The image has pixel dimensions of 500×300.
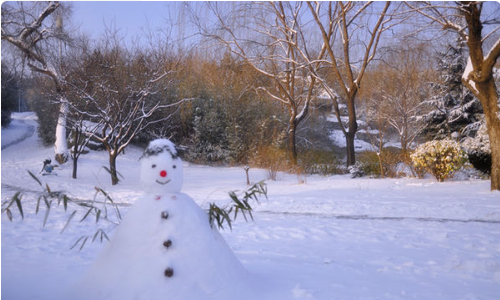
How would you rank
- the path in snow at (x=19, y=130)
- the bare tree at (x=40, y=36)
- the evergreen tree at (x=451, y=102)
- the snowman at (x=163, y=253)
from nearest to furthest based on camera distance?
the snowman at (x=163, y=253) < the bare tree at (x=40, y=36) < the evergreen tree at (x=451, y=102) < the path in snow at (x=19, y=130)

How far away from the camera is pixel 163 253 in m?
2.95

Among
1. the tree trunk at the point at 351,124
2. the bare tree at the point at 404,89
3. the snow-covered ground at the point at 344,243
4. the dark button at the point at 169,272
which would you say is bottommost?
the snow-covered ground at the point at 344,243

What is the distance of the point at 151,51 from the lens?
16438mm

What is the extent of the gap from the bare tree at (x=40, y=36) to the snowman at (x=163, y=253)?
39.6ft

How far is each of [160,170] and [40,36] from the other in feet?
47.9

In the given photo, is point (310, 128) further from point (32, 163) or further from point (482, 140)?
point (32, 163)

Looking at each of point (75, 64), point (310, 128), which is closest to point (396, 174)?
point (310, 128)

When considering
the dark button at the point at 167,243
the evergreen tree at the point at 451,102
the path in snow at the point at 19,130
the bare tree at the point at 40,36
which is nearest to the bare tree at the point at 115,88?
the bare tree at the point at 40,36

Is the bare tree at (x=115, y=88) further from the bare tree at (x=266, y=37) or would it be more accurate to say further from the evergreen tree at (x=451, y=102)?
the evergreen tree at (x=451, y=102)

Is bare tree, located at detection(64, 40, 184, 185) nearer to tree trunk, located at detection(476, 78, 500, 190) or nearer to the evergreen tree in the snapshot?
tree trunk, located at detection(476, 78, 500, 190)

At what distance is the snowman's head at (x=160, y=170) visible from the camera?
10.3 feet

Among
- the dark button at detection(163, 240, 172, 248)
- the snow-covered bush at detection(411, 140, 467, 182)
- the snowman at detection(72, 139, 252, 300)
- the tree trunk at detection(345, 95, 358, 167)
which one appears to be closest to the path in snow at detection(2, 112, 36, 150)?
the tree trunk at detection(345, 95, 358, 167)

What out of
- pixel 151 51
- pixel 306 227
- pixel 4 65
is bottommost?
pixel 306 227

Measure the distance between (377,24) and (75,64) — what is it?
13125mm
